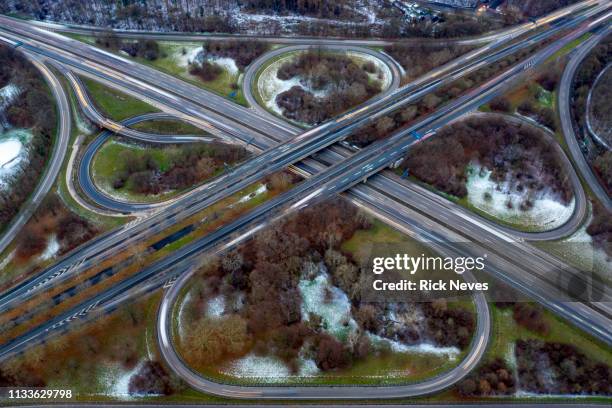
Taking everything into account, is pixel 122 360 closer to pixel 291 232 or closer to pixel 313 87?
pixel 291 232

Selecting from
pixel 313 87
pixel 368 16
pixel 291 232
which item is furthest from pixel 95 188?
pixel 368 16

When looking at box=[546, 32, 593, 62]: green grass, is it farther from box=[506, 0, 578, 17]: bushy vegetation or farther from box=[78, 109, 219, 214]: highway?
box=[78, 109, 219, 214]: highway

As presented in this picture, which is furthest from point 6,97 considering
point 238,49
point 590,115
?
point 590,115

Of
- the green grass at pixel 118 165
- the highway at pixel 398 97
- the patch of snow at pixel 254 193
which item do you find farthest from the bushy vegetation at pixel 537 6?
the green grass at pixel 118 165

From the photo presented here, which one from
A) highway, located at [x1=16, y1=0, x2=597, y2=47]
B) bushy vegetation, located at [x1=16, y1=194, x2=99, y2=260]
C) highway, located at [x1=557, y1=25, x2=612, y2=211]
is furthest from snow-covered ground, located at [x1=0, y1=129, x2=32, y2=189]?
highway, located at [x1=557, y1=25, x2=612, y2=211]

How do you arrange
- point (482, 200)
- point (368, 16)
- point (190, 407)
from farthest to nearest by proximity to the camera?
point (368, 16)
point (482, 200)
point (190, 407)

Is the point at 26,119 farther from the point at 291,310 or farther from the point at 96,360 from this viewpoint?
the point at 291,310

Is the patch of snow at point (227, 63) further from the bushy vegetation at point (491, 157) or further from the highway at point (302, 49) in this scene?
the bushy vegetation at point (491, 157)
